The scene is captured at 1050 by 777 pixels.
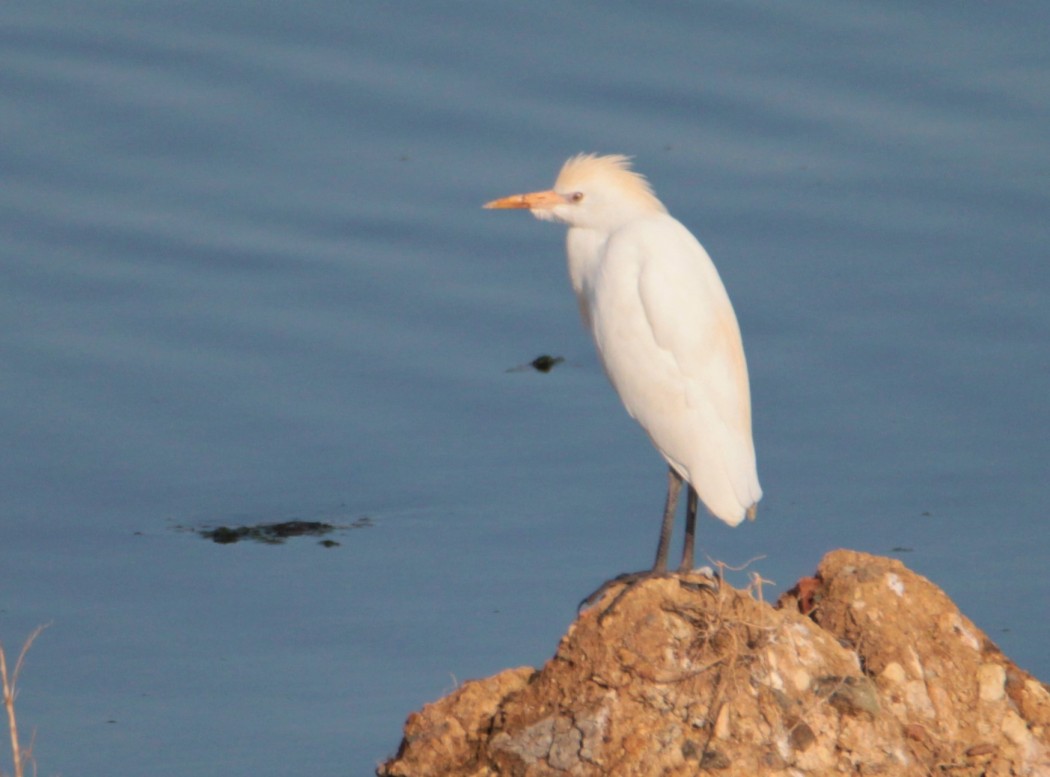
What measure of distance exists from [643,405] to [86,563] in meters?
3.00

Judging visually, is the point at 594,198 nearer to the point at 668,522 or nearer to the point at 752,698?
the point at 668,522

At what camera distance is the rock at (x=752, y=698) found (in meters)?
5.41

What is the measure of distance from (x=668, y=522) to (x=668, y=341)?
617 mm

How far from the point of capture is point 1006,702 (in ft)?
18.9

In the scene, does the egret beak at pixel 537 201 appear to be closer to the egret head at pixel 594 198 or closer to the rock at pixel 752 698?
the egret head at pixel 594 198

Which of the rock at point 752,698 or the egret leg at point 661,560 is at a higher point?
the egret leg at point 661,560

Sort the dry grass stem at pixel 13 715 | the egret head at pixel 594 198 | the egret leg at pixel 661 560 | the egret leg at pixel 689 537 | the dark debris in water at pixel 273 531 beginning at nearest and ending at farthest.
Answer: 1. the dry grass stem at pixel 13 715
2. the egret leg at pixel 661 560
3. the egret leg at pixel 689 537
4. the egret head at pixel 594 198
5. the dark debris in water at pixel 273 531

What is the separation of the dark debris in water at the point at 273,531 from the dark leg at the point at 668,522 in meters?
2.34

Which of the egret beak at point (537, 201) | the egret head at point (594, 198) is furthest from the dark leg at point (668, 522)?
the egret beak at point (537, 201)

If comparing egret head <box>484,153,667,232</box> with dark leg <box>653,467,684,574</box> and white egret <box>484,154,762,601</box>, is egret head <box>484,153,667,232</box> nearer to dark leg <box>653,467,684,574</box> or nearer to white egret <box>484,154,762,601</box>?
white egret <box>484,154,762,601</box>

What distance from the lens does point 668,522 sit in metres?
6.57

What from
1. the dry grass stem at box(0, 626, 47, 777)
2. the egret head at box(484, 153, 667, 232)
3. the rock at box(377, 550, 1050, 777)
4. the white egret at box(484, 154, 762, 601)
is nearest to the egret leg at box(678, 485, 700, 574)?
the white egret at box(484, 154, 762, 601)

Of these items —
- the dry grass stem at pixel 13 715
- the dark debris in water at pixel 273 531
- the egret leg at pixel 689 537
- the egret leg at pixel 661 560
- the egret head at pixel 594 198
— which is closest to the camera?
the dry grass stem at pixel 13 715

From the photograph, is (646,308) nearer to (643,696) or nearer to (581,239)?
(581,239)
